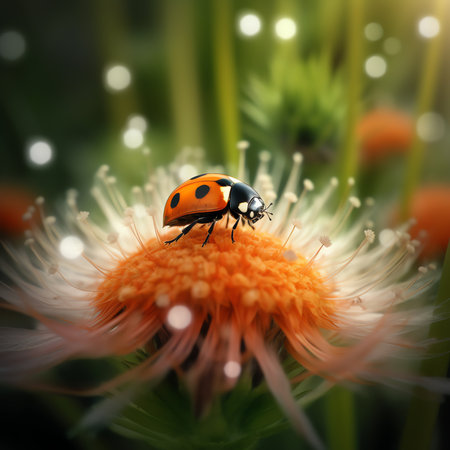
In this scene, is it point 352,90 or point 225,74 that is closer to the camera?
point 352,90

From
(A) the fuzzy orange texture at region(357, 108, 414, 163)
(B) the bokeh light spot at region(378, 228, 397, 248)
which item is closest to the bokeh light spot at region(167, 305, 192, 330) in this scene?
(B) the bokeh light spot at region(378, 228, 397, 248)

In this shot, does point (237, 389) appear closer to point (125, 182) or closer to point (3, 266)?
point (3, 266)

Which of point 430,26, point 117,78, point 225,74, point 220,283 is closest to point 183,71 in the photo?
point 117,78

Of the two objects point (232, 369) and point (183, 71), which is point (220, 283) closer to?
point (232, 369)

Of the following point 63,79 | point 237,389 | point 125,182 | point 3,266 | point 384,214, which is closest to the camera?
point 237,389

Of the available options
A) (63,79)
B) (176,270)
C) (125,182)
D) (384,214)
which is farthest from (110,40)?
(176,270)

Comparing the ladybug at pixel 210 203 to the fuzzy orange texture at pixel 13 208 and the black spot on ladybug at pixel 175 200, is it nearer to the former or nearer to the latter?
the black spot on ladybug at pixel 175 200
